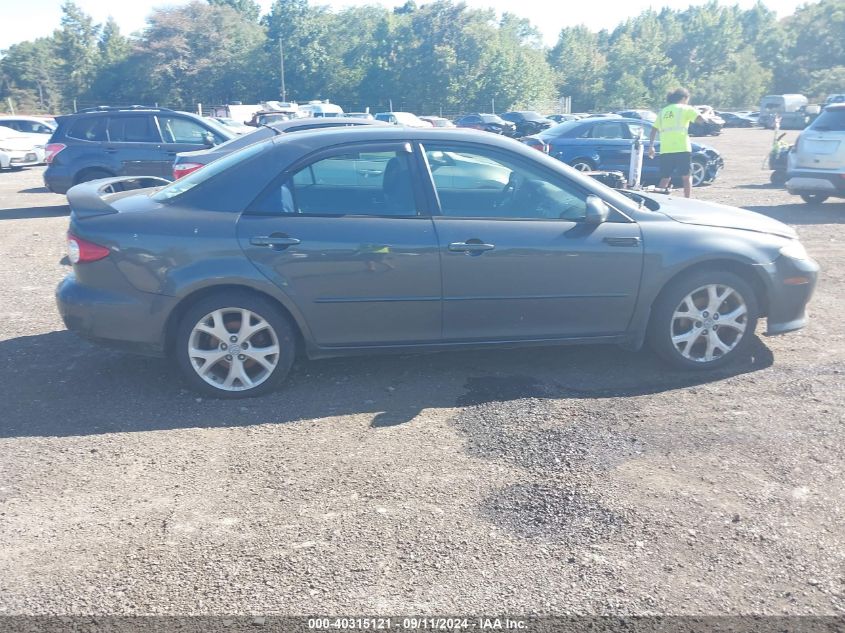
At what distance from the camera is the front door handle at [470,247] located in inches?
193

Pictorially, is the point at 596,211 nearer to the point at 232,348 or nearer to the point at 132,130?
the point at 232,348

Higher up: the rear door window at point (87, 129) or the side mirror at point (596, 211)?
the rear door window at point (87, 129)

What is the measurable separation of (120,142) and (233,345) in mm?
9243

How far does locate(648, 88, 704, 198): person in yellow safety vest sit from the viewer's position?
1129cm

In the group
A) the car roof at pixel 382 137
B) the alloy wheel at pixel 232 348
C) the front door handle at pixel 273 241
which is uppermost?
the car roof at pixel 382 137

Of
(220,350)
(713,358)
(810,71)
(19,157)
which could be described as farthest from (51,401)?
(810,71)

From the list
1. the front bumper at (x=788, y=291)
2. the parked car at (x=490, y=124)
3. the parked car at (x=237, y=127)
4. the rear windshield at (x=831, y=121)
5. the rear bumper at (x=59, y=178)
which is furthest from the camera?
the parked car at (x=490, y=124)

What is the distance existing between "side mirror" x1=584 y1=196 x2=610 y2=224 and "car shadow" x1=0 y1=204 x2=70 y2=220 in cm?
1077

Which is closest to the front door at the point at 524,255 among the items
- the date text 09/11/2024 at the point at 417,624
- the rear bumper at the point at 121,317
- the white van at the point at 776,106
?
the rear bumper at the point at 121,317

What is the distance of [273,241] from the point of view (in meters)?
4.80

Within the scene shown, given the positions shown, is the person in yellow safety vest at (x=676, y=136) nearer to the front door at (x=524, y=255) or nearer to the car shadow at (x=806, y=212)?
the car shadow at (x=806, y=212)

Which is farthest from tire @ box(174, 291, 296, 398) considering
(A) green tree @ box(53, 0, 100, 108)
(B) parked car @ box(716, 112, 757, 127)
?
(A) green tree @ box(53, 0, 100, 108)

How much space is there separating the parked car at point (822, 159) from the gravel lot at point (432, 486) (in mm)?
7460

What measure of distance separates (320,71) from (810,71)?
48718 millimetres
